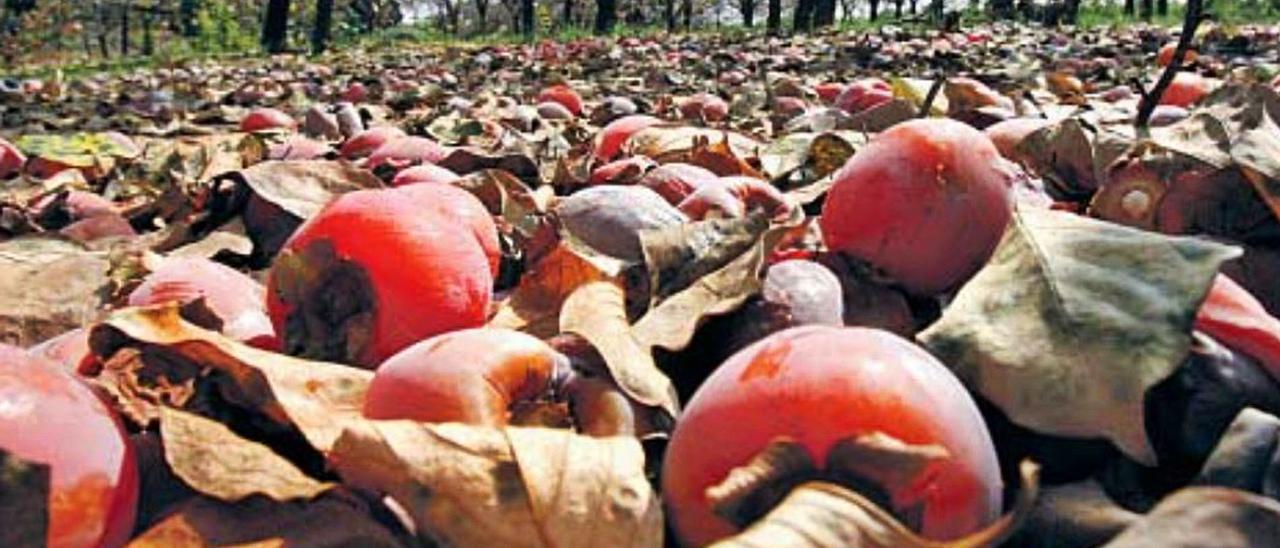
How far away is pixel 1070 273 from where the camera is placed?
1.27m

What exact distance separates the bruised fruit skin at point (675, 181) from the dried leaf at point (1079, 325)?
75 centimetres

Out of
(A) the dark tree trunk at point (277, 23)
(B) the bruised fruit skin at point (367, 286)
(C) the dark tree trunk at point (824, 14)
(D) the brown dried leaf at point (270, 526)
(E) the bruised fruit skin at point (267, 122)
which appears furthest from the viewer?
(A) the dark tree trunk at point (277, 23)

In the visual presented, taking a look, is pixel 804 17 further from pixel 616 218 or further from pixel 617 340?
pixel 617 340

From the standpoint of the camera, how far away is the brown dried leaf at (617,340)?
1203 millimetres

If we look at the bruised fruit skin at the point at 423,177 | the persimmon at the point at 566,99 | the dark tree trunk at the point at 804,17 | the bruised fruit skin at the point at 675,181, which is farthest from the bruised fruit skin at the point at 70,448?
the dark tree trunk at the point at 804,17

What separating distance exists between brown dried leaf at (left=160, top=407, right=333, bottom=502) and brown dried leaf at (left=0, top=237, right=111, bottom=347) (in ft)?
2.95

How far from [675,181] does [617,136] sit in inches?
51.1

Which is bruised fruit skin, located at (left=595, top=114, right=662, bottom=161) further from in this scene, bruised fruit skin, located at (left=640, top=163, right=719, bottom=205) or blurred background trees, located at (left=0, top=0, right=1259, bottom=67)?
blurred background trees, located at (left=0, top=0, right=1259, bottom=67)

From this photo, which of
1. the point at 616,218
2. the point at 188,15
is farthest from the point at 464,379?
the point at 188,15

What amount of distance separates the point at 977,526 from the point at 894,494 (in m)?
0.07

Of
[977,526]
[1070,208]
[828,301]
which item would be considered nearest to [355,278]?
[828,301]

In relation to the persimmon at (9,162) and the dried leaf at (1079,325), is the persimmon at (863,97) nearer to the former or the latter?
the persimmon at (9,162)

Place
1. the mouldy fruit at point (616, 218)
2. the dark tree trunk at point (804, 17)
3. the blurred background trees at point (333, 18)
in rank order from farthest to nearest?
the blurred background trees at point (333, 18), the dark tree trunk at point (804, 17), the mouldy fruit at point (616, 218)

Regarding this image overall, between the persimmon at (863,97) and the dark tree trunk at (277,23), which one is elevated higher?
the persimmon at (863,97)
